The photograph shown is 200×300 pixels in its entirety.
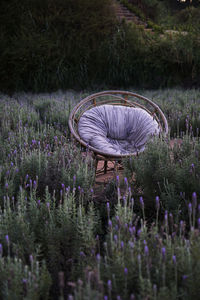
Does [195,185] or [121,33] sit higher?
[121,33]

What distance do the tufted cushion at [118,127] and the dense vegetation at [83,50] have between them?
17.9 ft

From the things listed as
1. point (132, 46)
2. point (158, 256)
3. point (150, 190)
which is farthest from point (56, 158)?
point (132, 46)

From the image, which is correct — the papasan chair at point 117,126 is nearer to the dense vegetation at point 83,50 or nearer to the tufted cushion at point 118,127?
the tufted cushion at point 118,127

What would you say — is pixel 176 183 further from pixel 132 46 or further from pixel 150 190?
pixel 132 46

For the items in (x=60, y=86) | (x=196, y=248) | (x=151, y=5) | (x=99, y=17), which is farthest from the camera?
(x=151, y=5)

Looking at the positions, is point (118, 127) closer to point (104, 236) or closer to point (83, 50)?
point (104, 236)

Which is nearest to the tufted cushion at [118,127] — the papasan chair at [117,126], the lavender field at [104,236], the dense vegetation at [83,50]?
the papasan chair at [117,126]

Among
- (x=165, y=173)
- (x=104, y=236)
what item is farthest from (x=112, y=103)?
(x=104, y=236)

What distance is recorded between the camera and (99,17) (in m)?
9.37

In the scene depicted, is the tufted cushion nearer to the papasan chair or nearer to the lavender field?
the papasan chair

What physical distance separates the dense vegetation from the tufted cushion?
17.9 feet

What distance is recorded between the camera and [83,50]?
907 centimetres

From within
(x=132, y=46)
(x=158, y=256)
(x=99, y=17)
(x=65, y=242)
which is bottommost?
(x=65, y=242)

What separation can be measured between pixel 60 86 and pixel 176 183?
720 centimetres
